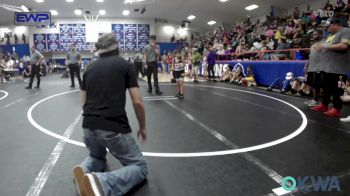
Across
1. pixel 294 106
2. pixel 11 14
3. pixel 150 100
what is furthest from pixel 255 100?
pixel 11 14

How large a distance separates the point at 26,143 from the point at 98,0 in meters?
20.4

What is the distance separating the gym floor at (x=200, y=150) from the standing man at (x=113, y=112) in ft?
0.74

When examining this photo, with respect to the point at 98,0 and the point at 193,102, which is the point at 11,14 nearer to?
the point at 98,0

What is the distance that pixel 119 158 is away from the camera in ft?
9.56

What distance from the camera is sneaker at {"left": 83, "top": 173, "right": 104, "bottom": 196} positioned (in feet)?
8.02

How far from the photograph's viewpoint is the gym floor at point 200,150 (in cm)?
299

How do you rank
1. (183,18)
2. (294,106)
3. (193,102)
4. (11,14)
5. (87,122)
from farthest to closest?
(183,18) < (11,14) < (193,102) < (294,106) < (87,122)

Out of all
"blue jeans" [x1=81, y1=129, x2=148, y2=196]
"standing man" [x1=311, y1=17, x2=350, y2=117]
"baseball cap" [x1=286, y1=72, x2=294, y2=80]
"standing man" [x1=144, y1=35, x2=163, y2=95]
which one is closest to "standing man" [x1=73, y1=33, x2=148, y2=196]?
"blue jeans" [x1=81, y1=129, x2=148, y2=196]

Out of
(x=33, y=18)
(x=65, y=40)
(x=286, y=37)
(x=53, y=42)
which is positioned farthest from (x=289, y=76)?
(x=53, y=42)

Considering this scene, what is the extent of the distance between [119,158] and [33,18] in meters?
19.4

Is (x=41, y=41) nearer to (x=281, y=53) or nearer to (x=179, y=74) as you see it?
(x=281, y=53)

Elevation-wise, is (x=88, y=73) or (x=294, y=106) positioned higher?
(x=88, y=73)

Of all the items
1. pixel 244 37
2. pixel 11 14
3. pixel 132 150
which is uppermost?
pixel 11 14

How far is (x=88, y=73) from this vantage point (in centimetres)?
296
